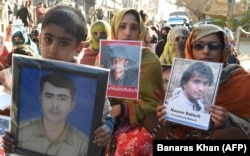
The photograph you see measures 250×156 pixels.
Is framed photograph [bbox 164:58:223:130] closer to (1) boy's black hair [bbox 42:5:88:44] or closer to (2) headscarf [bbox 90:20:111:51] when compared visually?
(1) boy's black hair [bbox 42:5:88:44]

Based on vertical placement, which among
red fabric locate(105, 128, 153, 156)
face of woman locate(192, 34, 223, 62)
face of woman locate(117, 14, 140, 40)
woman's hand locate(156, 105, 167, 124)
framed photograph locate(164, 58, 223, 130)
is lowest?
red fabric locate(105, 128, 153, 156)

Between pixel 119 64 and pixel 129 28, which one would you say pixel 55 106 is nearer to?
pixel 119 64

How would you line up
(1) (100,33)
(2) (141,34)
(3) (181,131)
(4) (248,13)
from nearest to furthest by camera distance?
(3) (181,131) → (2) (141,34) → (1) (100,33) → (4) (248,13)

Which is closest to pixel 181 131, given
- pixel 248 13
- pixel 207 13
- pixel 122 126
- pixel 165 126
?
pixel 165 126

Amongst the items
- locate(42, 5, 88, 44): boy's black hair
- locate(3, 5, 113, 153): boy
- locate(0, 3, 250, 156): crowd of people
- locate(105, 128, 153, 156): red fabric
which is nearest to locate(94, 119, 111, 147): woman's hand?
locate(0, 3, 250, 156): crowd of people

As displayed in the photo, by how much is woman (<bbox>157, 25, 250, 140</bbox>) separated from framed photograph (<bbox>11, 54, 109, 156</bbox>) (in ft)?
2.41

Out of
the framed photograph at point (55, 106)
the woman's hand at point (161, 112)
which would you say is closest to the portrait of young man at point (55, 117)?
the framed photograph at point (55, 106)

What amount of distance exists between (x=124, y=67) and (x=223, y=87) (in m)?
0.65

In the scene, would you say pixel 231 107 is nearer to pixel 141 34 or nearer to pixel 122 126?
pixel 122 126

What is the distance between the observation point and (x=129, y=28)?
3051 mm

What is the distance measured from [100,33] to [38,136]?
9.05ft

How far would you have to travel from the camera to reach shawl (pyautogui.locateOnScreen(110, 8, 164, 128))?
2.58 m

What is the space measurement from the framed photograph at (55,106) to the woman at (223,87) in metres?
0.73

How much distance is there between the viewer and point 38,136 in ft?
5.16
